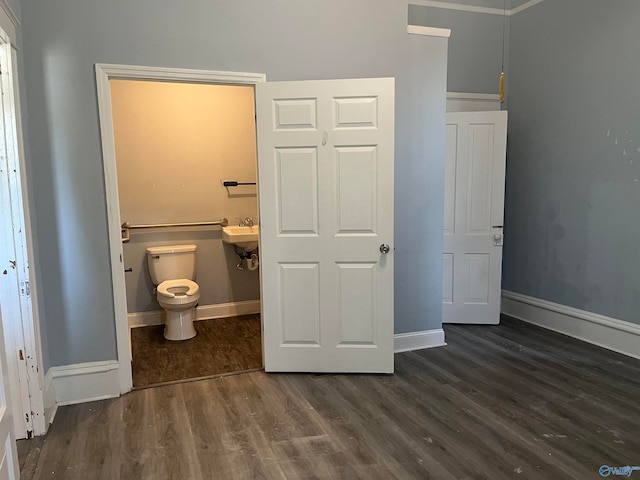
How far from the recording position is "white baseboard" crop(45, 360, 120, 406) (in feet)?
9.34

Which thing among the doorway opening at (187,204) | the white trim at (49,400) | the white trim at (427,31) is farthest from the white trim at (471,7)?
the white trim at (49,400)

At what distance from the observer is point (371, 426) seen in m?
2.58

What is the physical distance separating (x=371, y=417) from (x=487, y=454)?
66cm

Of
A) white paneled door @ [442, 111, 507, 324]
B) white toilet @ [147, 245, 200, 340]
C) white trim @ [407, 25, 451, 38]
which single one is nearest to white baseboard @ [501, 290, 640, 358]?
white paneled door @ [442, 111, 507, 324]

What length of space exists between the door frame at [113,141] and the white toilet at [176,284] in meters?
1.02

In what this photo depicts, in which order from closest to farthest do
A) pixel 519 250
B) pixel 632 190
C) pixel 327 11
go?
1. pixel 327 11
2. pixel 632 190
3. pixel 519 250

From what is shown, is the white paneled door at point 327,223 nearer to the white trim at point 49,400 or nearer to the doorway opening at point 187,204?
the doorway opening at point 187,204

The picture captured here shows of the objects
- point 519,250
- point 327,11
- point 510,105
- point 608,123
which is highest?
point 327,11

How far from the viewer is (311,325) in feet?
10.6

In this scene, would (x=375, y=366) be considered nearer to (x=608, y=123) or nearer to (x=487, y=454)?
(x=487, y=454)

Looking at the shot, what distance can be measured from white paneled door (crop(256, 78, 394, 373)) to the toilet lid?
114 centimetres

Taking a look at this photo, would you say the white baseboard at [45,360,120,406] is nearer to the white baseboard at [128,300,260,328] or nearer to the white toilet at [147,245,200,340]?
the white toilet at [147,245,200,340]

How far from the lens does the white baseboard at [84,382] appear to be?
2.85 m

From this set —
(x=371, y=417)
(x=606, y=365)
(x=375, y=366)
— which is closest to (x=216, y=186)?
(x=375, y=366)
